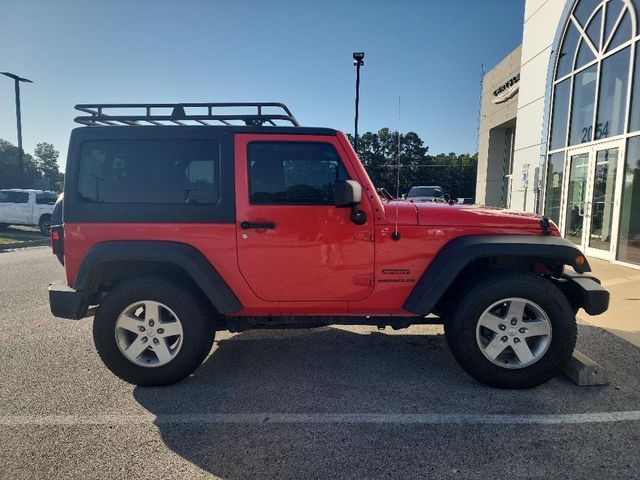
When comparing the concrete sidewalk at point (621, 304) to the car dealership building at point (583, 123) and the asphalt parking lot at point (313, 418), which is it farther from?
the car dealership building at point (583, 123)

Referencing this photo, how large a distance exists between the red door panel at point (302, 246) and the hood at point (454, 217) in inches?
11.3

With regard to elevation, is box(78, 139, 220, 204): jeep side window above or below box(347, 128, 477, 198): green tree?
below

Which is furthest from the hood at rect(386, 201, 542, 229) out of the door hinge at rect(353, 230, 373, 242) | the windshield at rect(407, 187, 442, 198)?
the windshield at rect(407, 187, 442, 198)

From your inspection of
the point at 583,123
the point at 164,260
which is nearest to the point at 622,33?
the point at 583,123

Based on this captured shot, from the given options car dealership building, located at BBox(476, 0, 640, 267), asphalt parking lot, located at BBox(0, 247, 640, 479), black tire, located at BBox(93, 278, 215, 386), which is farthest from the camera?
car dealership building, located at BBox(476, 0, 640, 267)

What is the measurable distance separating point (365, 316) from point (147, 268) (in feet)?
6.20

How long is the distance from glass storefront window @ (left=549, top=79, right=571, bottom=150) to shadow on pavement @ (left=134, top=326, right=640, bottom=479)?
8.23 metres

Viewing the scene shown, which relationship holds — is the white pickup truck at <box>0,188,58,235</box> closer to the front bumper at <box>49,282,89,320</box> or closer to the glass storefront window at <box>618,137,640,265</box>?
the front bumper at <box>49,282,89,320</box>

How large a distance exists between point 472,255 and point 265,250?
64.3 inches

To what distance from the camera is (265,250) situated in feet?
10.2

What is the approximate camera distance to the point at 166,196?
124 inches

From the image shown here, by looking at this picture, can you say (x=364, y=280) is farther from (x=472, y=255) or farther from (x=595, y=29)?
(x=595, y=29)

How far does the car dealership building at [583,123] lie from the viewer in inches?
317

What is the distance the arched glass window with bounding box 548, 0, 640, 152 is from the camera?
812 cm
